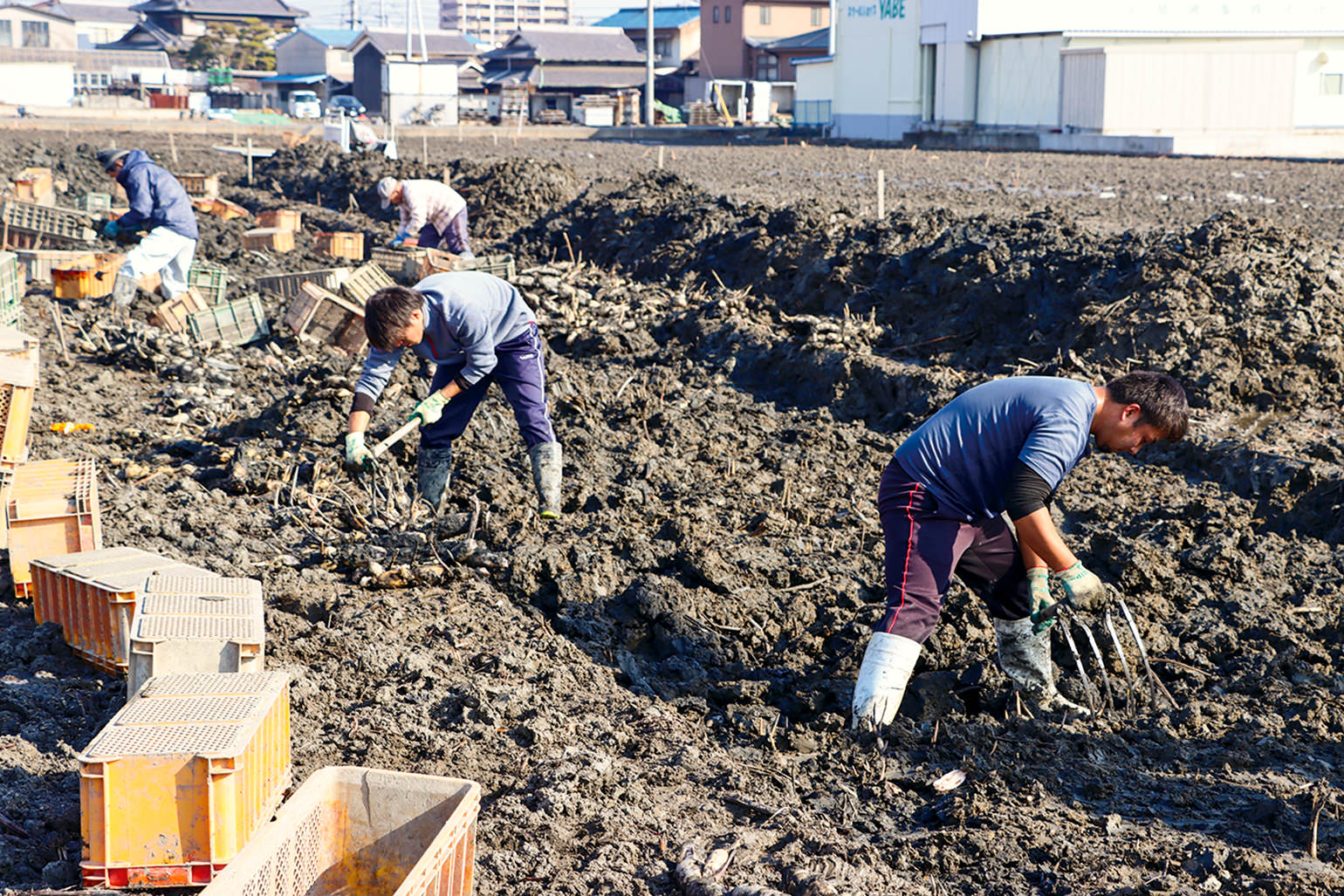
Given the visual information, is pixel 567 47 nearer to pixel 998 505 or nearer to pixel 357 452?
pixel 357 452

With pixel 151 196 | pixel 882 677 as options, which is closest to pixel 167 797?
pixel 882 677

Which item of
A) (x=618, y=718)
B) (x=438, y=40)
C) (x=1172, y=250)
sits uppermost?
(x=438, y=40)

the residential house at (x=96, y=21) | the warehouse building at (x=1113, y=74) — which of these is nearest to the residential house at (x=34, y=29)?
the residential house at (x=96, y=21)

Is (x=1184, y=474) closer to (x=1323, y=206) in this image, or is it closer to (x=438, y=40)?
(x=1323, y=206)

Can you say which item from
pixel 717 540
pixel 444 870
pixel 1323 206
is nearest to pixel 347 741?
pixel 444 870

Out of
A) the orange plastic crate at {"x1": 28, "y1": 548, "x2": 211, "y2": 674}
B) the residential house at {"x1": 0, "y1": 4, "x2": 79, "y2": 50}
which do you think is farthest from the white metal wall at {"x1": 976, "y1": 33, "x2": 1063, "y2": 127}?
the residential house at {"x1": 0, "y1": 4, "x2": 79, "y2": 50}

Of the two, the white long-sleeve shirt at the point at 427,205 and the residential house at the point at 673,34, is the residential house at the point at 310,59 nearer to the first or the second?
the residential house at the point at 673,34

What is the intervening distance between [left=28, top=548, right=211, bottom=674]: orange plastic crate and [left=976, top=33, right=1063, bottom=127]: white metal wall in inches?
1292

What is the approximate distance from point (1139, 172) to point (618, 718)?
2255 centimetres

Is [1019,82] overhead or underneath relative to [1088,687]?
overhead

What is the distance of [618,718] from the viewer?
14.5ft

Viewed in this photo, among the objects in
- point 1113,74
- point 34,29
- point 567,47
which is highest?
point 34,29

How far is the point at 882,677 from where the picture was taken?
4.11 meters

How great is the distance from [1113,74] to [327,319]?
27.1 m
